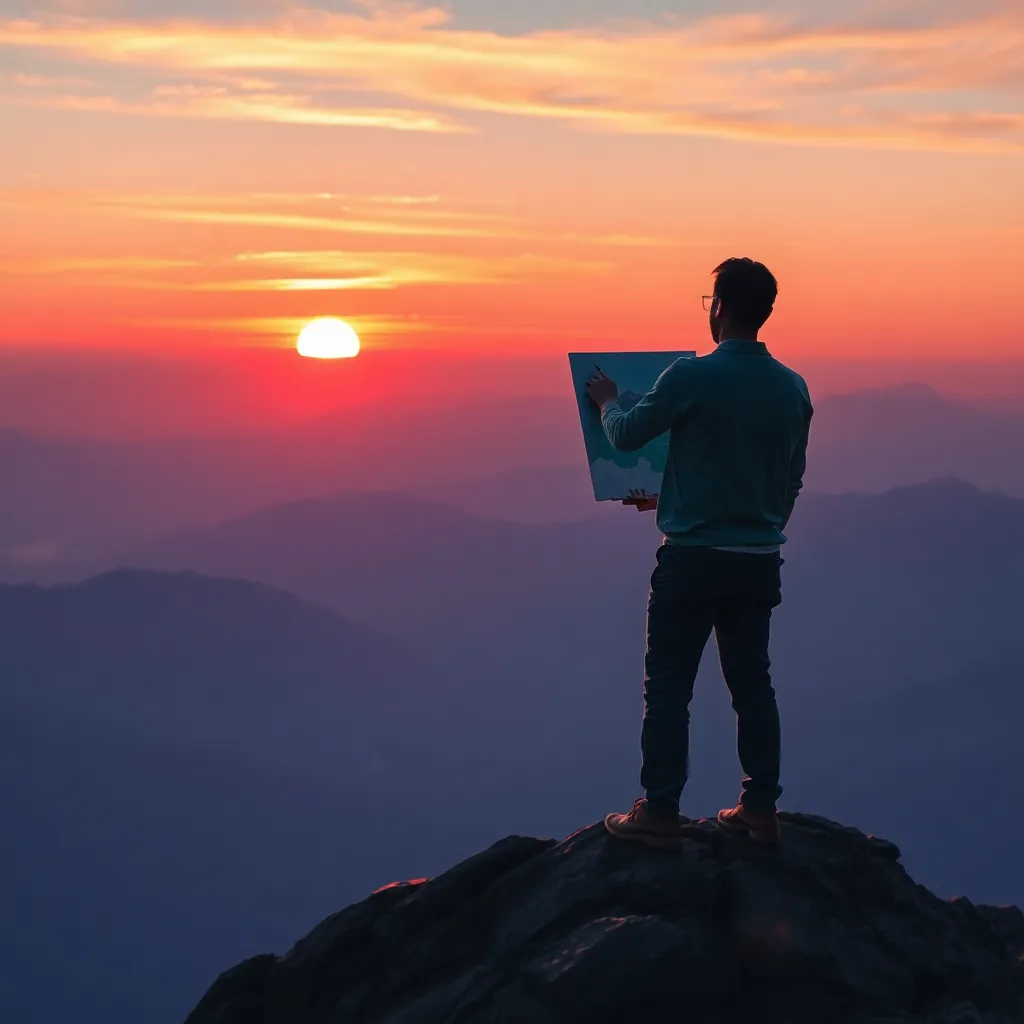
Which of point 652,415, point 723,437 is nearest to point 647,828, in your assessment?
point 723,437

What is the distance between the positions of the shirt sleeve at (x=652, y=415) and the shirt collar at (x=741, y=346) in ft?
1.10

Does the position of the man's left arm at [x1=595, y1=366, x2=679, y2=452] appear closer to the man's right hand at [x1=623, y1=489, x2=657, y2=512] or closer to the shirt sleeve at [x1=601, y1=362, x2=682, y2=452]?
the shirt sleeve at [x1=601, y1=362, x2=682, y2=452]

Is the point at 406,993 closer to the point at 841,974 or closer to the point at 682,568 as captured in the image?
the point at 841,974

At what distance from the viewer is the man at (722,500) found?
6.52m

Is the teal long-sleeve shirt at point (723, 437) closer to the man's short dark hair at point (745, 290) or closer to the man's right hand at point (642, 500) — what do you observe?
the man's short dark hair at point (745, 290)

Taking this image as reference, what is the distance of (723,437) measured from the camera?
652 centimetres

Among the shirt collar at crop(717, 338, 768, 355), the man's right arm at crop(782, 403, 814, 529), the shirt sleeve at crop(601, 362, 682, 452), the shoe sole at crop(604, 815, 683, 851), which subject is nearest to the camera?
the shirt sleeve at crop(601, 362, 682, 452)

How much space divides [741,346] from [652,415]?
2.24 ft

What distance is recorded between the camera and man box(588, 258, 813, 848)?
6523mm

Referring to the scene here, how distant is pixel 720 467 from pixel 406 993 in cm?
413

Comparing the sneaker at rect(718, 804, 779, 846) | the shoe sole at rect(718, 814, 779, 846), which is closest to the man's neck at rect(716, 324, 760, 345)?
the sneaker at rect(718, 804, 779, 846)

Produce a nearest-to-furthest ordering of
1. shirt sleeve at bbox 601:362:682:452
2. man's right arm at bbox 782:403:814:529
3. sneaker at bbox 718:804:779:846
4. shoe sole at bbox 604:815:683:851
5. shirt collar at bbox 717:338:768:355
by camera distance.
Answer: shirt sleeve at bbox 601:362:682:452
shirt collar at bbox 717:338:768:355
man's right arm at bbox 782:403:814:529
shoe sole at bbox 604:815:683:851
sneaker at bbox 718:804:779:846

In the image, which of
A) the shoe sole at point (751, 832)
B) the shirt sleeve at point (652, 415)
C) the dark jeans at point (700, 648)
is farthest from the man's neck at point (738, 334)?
the shoe sole at point (751, 832)

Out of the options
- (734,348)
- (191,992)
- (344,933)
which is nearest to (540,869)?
(344,933)
